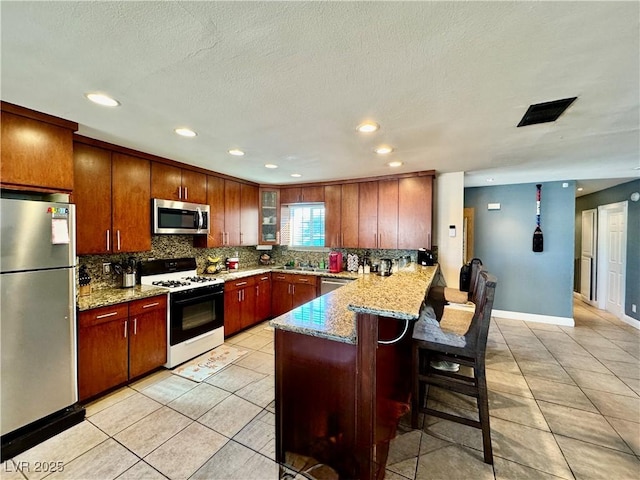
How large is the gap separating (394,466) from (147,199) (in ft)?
11.2

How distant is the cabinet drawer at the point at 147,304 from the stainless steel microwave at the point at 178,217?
794 mm

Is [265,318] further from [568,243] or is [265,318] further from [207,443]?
[568,243]

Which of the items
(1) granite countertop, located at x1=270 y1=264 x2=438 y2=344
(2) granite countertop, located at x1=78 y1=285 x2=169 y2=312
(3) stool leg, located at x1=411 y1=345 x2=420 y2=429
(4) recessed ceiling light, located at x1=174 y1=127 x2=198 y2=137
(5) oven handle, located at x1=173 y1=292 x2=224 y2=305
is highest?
(4) recessed ceiling light, located at x1=174 y1=127 x2=198 y2=137

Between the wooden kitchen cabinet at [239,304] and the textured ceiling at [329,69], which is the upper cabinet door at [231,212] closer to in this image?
the wooden kitchen cabinet at [239,304]

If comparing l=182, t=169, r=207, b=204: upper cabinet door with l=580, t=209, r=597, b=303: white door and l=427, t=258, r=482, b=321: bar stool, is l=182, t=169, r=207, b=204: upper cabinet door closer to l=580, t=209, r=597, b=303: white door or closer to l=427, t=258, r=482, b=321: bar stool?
l=427, t=258, r=482, b=321: bar stool

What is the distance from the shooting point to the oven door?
299 centimetres

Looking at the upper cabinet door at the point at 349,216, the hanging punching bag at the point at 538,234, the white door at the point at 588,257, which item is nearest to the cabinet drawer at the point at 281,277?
the upper cabinet door at the point at 349,216

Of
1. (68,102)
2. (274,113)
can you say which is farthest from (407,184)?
(68,102)

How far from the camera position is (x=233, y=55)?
1.29 m

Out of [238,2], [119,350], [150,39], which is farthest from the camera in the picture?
[119,350]

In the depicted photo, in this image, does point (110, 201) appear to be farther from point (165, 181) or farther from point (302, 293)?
point (302, 293)

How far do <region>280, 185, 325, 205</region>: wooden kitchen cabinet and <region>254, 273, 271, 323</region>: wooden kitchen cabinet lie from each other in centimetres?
139

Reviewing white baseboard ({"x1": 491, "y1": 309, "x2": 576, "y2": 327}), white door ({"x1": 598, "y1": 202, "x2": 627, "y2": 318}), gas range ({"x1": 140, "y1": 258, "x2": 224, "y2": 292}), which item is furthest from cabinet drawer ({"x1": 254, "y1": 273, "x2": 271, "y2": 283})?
white door ({"x1": 598, "y1": 202, "x2": 627, "y2": 318})

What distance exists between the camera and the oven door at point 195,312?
2.99 m
